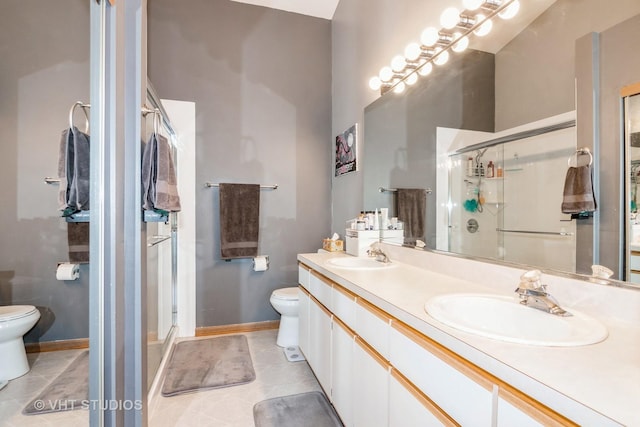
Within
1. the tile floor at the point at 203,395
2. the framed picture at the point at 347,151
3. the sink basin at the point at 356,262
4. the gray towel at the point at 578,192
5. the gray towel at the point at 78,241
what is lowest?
the tile floor at the point at 203,395

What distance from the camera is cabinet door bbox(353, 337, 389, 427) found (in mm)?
1105

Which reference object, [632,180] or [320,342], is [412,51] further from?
[320,342]

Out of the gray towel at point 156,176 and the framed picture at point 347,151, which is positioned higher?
the framed picture at point 347,151

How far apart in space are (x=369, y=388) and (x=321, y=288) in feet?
2.29

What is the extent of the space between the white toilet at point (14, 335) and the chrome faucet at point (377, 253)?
1632mm

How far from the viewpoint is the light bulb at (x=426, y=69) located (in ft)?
5.91

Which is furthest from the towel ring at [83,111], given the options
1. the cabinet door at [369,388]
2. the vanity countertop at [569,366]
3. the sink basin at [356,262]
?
the sink basin at [356,262]

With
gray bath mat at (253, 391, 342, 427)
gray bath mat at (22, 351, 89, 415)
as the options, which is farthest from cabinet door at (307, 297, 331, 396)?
gray bath mat at (22, 351, 89, 415)

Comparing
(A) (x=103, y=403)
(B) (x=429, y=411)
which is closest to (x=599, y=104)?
(B) (x=429, y=411)

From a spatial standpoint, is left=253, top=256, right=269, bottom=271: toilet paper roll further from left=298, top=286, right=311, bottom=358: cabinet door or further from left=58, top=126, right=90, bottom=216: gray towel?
left=58, top=126, right=90, bottom=216: gray towel

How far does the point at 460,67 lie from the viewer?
161 cm

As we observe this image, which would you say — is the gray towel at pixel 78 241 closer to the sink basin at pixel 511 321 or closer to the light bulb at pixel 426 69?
the sink basin at pixel 511 321

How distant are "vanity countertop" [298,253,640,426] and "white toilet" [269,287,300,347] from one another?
5.07 feet

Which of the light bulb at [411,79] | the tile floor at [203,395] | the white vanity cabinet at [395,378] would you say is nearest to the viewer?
the white vanity cabinet at [395,378]
